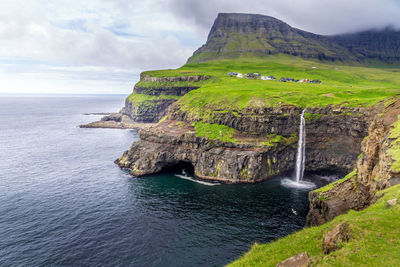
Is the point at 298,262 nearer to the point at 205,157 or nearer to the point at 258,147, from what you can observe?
the point at 258,147

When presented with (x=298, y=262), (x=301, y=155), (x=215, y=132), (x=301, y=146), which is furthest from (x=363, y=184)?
(x=215, y=132)

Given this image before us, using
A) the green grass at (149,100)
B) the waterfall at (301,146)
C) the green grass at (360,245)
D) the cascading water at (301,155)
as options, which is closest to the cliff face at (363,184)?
the green grass at (360,245)

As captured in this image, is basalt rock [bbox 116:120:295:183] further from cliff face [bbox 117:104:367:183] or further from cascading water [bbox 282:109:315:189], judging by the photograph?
cascading water [bbox 282:109:315:189]

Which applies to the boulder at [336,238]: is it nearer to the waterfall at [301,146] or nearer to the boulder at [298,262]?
the boulder at [298,262]

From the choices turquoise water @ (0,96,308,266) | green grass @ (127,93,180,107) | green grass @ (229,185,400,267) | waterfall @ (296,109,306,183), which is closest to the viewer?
green grass @ (229,185,400,267)

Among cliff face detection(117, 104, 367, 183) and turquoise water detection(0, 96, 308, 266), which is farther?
cliff face detection(117, 104, 367, 183)

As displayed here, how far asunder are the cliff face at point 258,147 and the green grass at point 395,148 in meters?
35.6

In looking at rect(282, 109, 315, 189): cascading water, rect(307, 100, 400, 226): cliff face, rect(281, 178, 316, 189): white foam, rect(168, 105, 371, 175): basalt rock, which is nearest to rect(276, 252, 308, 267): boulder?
rect(307, 100, 400, 226): cliff face

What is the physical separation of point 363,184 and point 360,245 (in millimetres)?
21154

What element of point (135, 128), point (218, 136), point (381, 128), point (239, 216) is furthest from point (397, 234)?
point (135, 128)

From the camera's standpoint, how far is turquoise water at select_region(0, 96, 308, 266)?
39.3m

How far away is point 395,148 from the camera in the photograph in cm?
3238

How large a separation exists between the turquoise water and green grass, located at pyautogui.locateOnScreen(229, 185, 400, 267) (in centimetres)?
1499

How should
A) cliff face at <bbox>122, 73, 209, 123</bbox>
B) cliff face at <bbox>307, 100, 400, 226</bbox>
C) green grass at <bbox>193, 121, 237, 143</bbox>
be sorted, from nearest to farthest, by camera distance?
1. cliff face at <bbox>307, 100, 400, 226</bbox>
2. green grass at <bbox>193, 121, 237, 143</bbox>
3. cliff face at <bbox>122, 73, 209, 123</bbox>
